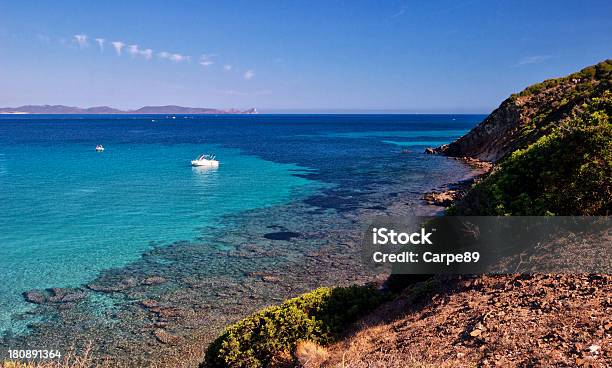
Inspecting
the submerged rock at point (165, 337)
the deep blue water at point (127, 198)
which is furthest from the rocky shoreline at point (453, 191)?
→ the submerged rock at point (165, 337)

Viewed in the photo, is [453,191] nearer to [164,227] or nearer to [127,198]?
[164,227]

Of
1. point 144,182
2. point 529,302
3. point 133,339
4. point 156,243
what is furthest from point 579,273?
point 144,182

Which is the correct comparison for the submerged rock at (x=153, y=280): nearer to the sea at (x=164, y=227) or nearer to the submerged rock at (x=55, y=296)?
the sea at (x=164, y=227)

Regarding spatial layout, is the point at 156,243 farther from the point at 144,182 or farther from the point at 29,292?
the point at 144,182

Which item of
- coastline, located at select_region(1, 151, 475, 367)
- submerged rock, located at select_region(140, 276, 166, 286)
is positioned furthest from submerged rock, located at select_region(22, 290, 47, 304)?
submerged rock, located at select_region(140, 276, 166, 286)

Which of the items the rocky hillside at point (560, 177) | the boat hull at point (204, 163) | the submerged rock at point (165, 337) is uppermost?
the rocky hillside at point (560, 177)

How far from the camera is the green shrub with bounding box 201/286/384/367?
10.7 metres

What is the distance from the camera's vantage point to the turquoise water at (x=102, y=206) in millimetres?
21609

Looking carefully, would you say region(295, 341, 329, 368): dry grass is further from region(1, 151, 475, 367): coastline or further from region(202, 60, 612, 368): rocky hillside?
region(1, 151, 475, 367): coastline

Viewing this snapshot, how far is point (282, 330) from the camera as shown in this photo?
1098 centimetres

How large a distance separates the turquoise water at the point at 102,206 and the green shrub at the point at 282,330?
1044 cm

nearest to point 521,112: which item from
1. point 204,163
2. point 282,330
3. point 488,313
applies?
point 204,163

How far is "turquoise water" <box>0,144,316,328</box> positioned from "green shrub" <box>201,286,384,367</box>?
10.4 meters

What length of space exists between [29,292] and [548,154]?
20915 millimetres
